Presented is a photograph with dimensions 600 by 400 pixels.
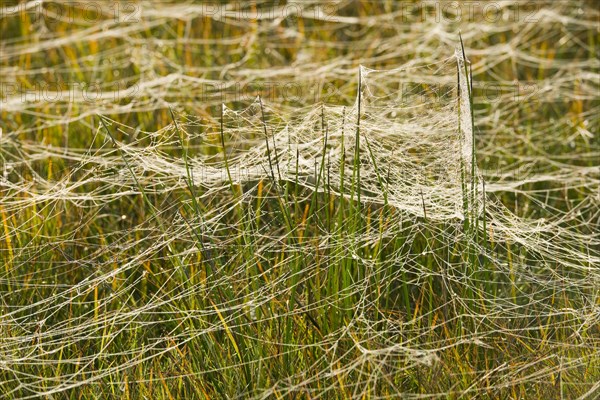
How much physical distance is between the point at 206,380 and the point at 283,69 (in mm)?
2507

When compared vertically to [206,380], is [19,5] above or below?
above

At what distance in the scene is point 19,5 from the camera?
5406mm

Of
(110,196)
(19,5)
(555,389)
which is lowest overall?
(555,389)

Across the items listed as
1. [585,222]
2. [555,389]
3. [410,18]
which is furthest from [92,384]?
[410,18]

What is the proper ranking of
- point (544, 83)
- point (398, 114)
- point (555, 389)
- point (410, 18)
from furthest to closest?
point (410, 18)
point (544, 83)
point (398, 114)
point (555, 389)

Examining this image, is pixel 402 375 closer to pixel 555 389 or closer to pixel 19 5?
pixel 555 389

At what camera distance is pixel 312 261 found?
2.64 metres

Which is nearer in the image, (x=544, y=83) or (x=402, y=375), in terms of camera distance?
(x=402, y=375)

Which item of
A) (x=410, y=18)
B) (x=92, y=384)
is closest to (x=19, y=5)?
(x=410, y=18)

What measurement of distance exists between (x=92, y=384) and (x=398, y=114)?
6.17 ft

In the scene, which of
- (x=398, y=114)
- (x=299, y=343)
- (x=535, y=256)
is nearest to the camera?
(x=299, y=343)

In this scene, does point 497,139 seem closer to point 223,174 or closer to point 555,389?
point 223,174

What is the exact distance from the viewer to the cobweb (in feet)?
7.73

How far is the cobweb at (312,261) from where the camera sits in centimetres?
236
